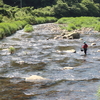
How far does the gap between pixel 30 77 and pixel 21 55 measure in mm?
6955

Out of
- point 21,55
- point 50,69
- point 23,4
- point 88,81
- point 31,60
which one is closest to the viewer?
point 88,81

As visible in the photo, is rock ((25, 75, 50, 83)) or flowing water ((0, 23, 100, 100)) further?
rock ((25, 75, 50, 83))

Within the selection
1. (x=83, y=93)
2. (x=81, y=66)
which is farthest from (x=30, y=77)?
(x=81, y=66)

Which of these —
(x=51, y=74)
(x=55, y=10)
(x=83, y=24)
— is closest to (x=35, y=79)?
(x=51, y=74)

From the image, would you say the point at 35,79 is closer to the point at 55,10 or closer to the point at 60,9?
the point at 55,10

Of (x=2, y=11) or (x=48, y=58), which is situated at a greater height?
(x=2, y=11)

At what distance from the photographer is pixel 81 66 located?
587 inches

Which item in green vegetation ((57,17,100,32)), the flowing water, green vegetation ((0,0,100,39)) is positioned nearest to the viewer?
the flowing water

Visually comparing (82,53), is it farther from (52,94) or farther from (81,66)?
(52,94)

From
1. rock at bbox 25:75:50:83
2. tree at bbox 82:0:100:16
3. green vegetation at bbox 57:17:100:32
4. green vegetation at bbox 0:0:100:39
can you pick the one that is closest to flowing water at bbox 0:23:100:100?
rock at bbox 25:75:50:83

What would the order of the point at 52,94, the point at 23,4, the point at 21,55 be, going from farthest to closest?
the point at 23,4 → the point at 21,55 → the point at 52,94

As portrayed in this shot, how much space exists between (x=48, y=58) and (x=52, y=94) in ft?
26.3

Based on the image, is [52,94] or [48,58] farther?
[48,58]

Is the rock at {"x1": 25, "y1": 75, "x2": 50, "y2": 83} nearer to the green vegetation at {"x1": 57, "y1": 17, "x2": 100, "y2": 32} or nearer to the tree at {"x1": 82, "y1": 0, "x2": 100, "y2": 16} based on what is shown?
the green vegetation at {"x1": 57, "y1": 17, "x2": 100, "y2": 32}
